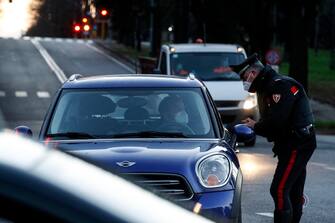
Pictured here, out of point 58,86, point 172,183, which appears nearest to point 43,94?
point 58,86

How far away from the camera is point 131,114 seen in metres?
8.47

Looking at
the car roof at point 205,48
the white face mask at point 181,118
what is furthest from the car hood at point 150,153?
the car roof at point 205,48

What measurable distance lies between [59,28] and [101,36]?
37151 millimetres

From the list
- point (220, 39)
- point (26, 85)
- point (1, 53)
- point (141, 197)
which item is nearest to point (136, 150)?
point (141, 197)

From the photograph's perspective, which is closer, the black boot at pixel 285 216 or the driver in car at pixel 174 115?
the driver in car at pixel 174 115

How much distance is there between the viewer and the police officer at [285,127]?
842 centimetres

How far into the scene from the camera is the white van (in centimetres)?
1905

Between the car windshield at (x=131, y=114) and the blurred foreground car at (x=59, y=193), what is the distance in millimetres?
5338

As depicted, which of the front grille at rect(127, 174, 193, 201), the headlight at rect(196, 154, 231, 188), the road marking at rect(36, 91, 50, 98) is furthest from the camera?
the road marking at rect(36, 91, 50, 98)

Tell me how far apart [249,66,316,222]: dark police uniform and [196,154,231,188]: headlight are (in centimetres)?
110

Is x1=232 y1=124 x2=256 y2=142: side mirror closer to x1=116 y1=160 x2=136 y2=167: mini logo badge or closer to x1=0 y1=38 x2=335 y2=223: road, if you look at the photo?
x1=0 y1=38 x2=335 y2=223: road

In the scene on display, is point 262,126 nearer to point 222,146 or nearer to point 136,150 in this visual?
point 222,146

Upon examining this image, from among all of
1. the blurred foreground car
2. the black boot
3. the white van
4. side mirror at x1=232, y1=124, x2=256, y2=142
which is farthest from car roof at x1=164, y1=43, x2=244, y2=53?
the blurred foreground car

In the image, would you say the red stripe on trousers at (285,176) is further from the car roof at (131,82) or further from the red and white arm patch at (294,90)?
the car roof at (131,82)
